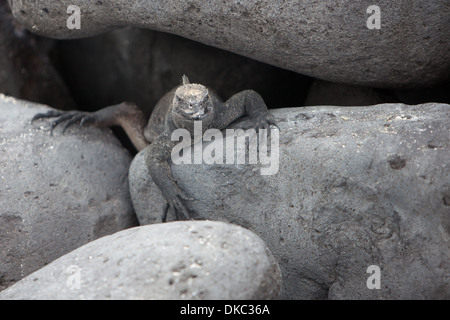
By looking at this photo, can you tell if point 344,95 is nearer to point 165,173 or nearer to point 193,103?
point 193,103

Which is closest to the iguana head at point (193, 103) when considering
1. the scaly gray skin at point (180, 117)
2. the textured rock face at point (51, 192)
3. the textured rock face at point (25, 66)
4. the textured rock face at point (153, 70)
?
the scaly gray skin at point (180, 117)

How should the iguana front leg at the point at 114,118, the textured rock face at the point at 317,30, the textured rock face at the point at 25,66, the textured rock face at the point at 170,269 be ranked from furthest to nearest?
the textured rock face at the point at 25,66 → the iguana front leg at the point at 114,118 → the textured rock face at the point at 317,30 → the textured rock face at the point at 170,269

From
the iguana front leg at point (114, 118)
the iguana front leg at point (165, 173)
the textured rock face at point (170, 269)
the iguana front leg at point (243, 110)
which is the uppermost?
the iguana front leg at point (243, 110)

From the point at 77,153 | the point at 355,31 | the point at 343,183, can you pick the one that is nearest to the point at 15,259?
the point at 77,153

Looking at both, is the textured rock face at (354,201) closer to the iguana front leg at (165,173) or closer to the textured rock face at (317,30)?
the iguana front leg at (165,173)

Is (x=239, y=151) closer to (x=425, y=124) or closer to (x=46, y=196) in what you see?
(x=425, y=124)

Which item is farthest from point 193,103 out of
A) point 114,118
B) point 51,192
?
point 114,118

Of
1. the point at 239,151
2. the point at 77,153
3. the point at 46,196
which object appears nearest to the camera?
the point at 239,151
